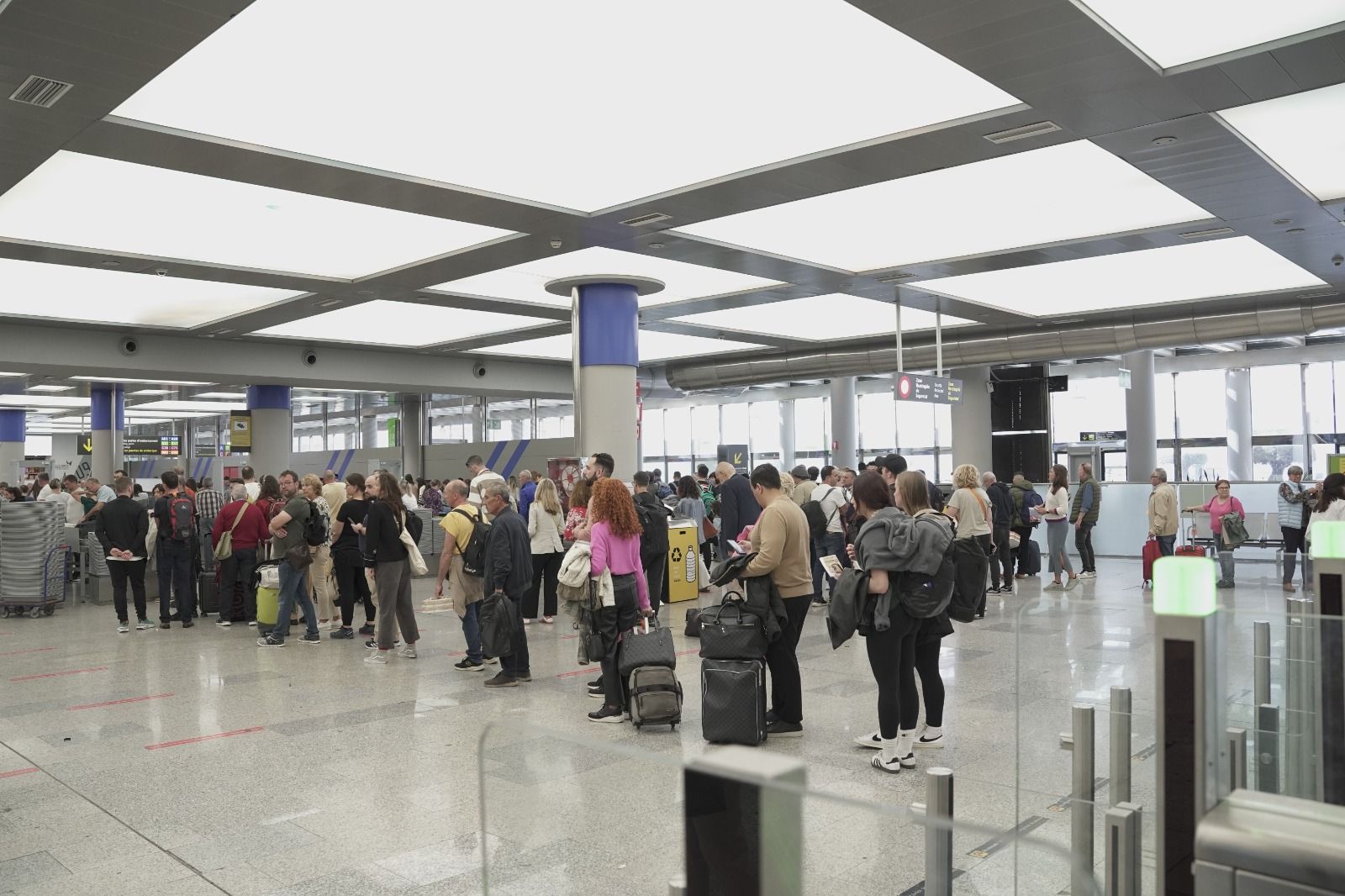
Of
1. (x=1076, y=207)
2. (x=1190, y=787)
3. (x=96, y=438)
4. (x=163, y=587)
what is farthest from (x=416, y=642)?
(x=96, y=438)

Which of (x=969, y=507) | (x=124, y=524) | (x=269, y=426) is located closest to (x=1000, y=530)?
(x=969, y=507)

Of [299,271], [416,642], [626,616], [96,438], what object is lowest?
[416,642]

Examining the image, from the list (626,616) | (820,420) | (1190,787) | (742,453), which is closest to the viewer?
(1190,787)

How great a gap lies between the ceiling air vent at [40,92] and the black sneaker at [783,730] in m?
6.04

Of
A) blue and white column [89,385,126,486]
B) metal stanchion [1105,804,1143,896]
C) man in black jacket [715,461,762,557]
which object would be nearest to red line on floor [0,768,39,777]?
metal stanchion [1105,804,1143,896]

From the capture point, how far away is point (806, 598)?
252 inches

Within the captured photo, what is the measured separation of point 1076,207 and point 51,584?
13.3 metres

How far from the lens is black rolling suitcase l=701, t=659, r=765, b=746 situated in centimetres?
602

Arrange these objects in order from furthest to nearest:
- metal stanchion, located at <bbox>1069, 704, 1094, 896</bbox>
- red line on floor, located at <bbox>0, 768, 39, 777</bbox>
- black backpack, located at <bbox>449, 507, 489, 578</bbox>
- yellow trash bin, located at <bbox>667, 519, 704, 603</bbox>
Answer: yellow trash bin, located at <bbox>667, 519, 704, 603</bbox>
black backpack, located at <bbox>449, 507, 489, 578</bbox>
red line on floor, located at <bbox>0, 768, 39, 777</bbox>
metal stanchion, located at <bbox>1069, 704, 1094, 896</bbox>

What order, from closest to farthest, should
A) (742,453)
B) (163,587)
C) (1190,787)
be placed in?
(1190,787)
(163,587)
(742,453)

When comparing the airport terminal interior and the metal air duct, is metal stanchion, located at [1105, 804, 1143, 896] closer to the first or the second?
the airport terminal interior

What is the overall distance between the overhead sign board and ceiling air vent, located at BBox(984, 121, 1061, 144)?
9032 mm

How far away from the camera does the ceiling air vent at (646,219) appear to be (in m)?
9.97

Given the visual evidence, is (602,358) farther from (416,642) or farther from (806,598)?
(806,598)
